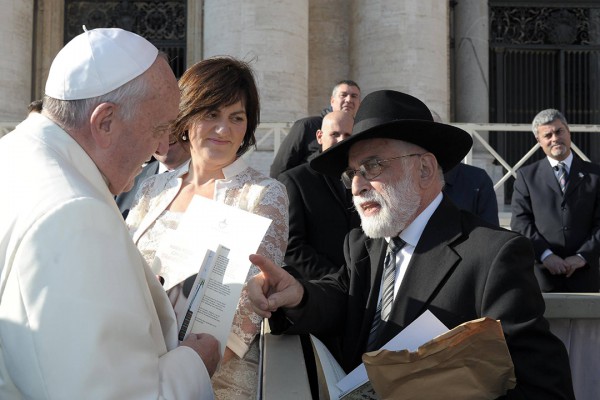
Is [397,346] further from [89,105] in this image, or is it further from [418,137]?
[89,105]

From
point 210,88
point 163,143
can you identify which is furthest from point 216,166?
point 163,143

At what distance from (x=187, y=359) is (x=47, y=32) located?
9.74 m

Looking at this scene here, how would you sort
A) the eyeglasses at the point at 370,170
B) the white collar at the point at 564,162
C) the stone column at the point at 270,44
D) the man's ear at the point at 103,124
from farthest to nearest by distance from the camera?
the stone column at the point at 270,44
the white collar at the point at 564,162
the eyeglasses at the point at 370,170
the man's ear at the point at 103,124

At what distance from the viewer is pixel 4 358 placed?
1.92m

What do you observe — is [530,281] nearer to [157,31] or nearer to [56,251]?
[56,251]

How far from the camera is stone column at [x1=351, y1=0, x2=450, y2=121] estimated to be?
9.28m

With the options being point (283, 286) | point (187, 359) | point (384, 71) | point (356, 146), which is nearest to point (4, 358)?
point (187, 359)

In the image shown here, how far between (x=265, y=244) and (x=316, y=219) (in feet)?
4.88

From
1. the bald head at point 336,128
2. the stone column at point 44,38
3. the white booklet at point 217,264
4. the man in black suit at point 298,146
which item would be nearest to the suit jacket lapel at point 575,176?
the man in black suit at point 298,146

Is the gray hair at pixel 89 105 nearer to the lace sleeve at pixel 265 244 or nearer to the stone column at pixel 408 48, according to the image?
the lace sleeve at pixel 265 244

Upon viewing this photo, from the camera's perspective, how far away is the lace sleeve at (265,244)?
10.1ft

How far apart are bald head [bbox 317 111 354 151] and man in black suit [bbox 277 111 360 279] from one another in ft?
0.83

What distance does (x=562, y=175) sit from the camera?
625 cm

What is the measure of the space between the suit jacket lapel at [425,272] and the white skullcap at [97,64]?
1139 millimetres
